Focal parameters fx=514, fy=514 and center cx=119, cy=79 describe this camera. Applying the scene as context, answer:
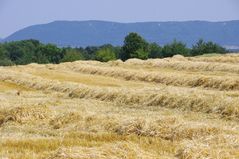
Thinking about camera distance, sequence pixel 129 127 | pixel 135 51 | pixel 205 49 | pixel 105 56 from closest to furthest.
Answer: pixel 129 127, pixel 135 51, pixel 205 49, pixel 105 56

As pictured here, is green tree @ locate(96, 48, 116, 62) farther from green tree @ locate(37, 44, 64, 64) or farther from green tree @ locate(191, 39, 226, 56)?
green tree @ locate(37, 44, 64, 64)

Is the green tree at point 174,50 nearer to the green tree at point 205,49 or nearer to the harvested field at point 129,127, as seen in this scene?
the green tree at point 205,49

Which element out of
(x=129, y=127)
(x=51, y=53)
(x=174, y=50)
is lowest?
(x=51, y=53)

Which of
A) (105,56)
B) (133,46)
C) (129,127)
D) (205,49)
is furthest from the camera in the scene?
(105,56)

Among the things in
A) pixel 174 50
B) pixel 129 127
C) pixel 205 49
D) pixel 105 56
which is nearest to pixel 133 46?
pixel 105 56

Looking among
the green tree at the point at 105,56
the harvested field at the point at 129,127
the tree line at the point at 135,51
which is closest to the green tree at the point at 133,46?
the tree line at the point at 135,51

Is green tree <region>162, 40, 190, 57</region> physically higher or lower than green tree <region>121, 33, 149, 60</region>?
lower

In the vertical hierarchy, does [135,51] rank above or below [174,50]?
above

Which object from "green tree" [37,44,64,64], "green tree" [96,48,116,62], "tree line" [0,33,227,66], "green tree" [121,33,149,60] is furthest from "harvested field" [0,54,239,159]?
"green tree" [37,44,64,64]

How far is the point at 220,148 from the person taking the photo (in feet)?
29.3

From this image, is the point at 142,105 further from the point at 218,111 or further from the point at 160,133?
the point at 160,133

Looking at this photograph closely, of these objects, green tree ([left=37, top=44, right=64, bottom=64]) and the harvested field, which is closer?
the harvested field

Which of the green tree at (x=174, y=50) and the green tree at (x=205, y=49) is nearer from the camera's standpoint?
the green tree at (x=205, y=49)

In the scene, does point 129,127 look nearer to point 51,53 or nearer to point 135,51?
point 135,51
